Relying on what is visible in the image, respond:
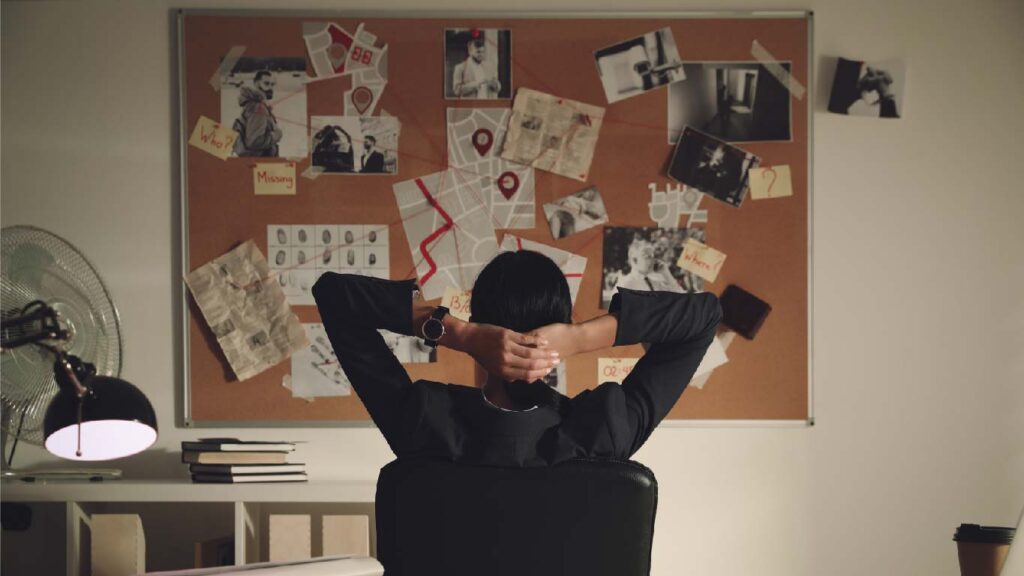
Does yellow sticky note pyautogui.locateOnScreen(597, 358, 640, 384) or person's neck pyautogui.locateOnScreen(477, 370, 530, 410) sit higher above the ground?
person's neck pyautogui.locateOnScreen(477, 370, 530, 410)

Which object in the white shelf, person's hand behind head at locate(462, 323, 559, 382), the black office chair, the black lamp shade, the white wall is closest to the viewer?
the black office chair

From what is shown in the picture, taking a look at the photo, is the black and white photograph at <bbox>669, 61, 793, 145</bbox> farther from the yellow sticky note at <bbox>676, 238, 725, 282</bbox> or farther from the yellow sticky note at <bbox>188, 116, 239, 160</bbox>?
the yellow sticky note at <bbox>188, 116, 239, 160</bbox>

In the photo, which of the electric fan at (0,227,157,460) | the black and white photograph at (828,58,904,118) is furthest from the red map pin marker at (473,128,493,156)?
the electric fan at (0,227,157,460)

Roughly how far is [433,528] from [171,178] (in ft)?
6.58

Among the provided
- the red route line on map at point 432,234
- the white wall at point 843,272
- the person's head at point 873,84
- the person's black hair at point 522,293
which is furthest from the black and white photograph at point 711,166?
the person's black hair at point 522,293

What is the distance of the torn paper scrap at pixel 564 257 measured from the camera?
9.15 feet

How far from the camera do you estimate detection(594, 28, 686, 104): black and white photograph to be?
2807mm

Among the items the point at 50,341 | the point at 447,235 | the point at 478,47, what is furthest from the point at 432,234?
the point at 50,341

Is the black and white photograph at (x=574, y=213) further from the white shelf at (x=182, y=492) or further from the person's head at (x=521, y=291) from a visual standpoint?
the person's head at (x=521, y=291)

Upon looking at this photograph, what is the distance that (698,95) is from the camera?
2805 mm

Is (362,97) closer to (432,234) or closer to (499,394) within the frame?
(432,234)

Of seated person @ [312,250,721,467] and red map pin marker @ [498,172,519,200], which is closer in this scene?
seated person @ [312,250,721,467]

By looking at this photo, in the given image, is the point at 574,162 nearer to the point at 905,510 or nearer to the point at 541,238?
the point at 541,238

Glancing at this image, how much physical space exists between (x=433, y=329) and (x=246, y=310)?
1.61m
